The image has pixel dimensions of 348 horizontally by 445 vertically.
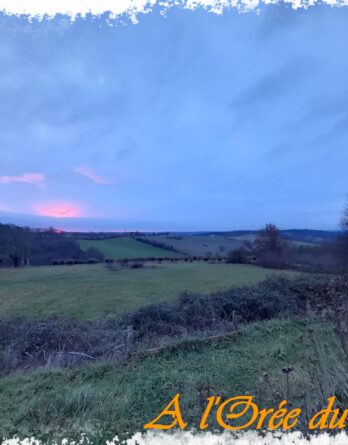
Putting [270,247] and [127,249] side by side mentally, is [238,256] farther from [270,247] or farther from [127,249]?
[127,249]

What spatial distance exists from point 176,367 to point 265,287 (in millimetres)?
8897

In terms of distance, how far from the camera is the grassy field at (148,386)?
2424 mm

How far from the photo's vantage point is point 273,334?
654 cm

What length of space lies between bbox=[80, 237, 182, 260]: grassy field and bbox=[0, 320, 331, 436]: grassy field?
119ft

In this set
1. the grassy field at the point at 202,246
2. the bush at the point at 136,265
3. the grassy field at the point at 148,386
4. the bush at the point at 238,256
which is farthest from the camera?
the grassy field at the point at 202,246

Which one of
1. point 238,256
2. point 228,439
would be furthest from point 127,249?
point 228,439

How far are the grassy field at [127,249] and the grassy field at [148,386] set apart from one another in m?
36.4

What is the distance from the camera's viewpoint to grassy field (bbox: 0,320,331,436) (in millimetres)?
2424

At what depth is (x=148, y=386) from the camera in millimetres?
3676

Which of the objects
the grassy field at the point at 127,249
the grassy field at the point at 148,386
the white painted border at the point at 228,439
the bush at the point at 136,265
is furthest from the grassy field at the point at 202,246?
the white painted border at the point at 228,439

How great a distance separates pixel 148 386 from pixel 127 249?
151 ft

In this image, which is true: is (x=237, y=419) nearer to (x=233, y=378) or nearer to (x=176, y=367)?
(x=233, y=378)

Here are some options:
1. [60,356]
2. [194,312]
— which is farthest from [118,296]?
[60,356]

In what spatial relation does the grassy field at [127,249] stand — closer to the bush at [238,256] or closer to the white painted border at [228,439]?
the bush at [238,256]
